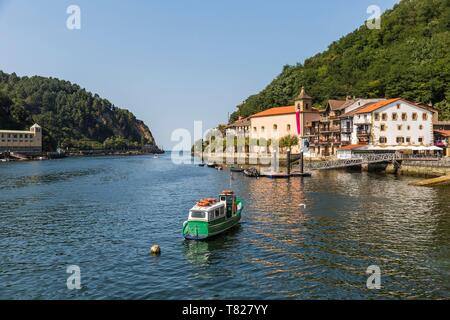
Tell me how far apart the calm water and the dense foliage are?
86.5 meters

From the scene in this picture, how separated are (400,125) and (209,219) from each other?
293ft

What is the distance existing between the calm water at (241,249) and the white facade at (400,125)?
51.2 metres

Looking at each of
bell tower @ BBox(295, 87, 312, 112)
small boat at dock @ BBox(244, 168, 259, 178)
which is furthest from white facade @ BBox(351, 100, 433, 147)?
small boat at dock @ BBox(244, 168, 259, 178)

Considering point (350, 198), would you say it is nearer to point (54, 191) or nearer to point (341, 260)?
point (341, 260)

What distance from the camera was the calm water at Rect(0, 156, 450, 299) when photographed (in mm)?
25822

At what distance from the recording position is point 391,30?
19525 cm

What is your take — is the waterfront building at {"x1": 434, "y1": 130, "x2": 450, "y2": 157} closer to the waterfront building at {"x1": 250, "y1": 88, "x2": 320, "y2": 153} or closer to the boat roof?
the waterfront building at {"x1": 250, "y1": 88, "x2": 320, "y2": 153}

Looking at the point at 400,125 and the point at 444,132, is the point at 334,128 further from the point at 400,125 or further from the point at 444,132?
the point at 444,132

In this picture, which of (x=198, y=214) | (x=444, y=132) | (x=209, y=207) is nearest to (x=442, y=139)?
(x=444, y=132)

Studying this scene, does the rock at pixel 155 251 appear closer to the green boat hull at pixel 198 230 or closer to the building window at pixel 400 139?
the green boat hull at pixel 198 230

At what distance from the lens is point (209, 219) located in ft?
123

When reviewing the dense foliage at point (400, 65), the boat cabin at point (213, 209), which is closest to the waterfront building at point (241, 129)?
the dense foliage at point (400, 65)

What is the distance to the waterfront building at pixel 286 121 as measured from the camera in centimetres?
14662
